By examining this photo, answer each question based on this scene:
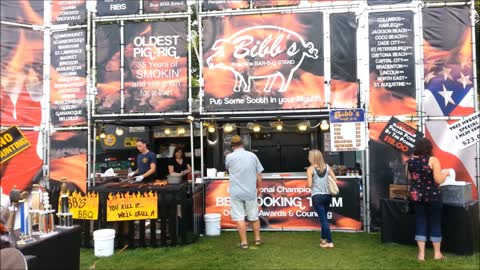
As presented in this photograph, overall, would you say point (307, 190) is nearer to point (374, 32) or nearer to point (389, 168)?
point (389, 168)

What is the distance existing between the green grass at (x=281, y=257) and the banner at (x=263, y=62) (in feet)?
8.40

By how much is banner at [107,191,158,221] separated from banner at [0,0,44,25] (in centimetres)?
480

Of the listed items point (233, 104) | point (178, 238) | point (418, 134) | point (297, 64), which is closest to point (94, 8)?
point (233, 104)

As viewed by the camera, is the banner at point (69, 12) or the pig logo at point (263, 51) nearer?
the pig logo at point (263, 51)

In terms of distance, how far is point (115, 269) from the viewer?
5.45 metres

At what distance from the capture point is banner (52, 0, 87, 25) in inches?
341

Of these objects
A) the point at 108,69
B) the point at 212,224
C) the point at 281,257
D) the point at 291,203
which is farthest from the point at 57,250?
the point at 108,69

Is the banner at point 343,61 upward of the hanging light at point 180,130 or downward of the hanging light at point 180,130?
upward

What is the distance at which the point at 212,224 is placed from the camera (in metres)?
7.36

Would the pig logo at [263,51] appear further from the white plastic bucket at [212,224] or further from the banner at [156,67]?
the white plastic bucket at [212,224]

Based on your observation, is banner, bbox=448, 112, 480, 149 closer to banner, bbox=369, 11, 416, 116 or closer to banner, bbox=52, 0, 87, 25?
banner, bbox=369, 11, 416, 116

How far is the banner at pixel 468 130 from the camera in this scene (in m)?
6.18

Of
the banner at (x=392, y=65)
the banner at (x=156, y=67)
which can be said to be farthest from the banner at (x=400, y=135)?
the banner at (x=156, y=67)

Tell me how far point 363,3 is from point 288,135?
5061mm
